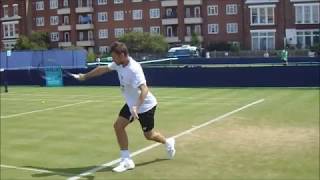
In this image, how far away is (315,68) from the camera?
2795 cm

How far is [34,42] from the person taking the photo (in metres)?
79.9

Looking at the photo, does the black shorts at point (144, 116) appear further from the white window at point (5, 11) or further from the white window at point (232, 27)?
the white window at point (5, 11)

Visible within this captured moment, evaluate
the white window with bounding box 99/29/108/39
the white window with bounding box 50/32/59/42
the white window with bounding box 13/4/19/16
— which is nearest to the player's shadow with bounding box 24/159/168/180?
the white window with bounding box 99/29/108/39

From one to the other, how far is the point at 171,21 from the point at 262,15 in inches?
487

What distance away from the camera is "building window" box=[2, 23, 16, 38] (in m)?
Result: 89.7

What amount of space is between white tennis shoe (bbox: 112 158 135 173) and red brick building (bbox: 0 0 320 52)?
2506 inches

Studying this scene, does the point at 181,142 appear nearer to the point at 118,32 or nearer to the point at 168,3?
the point at 168,3

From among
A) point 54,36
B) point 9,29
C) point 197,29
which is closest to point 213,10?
point 197,29

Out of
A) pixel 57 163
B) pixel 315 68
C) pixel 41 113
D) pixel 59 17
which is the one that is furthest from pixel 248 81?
pixel 59 17

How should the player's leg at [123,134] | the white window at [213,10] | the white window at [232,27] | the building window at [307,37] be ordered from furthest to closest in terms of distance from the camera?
the white window at [213,10] → the white window at [232,27] → the building window at [307,37] → the player's leg at [123,134]

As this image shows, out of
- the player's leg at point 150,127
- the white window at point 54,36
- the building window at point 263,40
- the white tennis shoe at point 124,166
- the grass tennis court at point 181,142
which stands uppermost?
the white window at point 54,36

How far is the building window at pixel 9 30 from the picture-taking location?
294ft

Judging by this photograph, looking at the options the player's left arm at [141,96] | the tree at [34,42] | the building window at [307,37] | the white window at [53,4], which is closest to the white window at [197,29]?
the building window at [307,37]

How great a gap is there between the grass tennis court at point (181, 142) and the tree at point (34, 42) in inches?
2261
